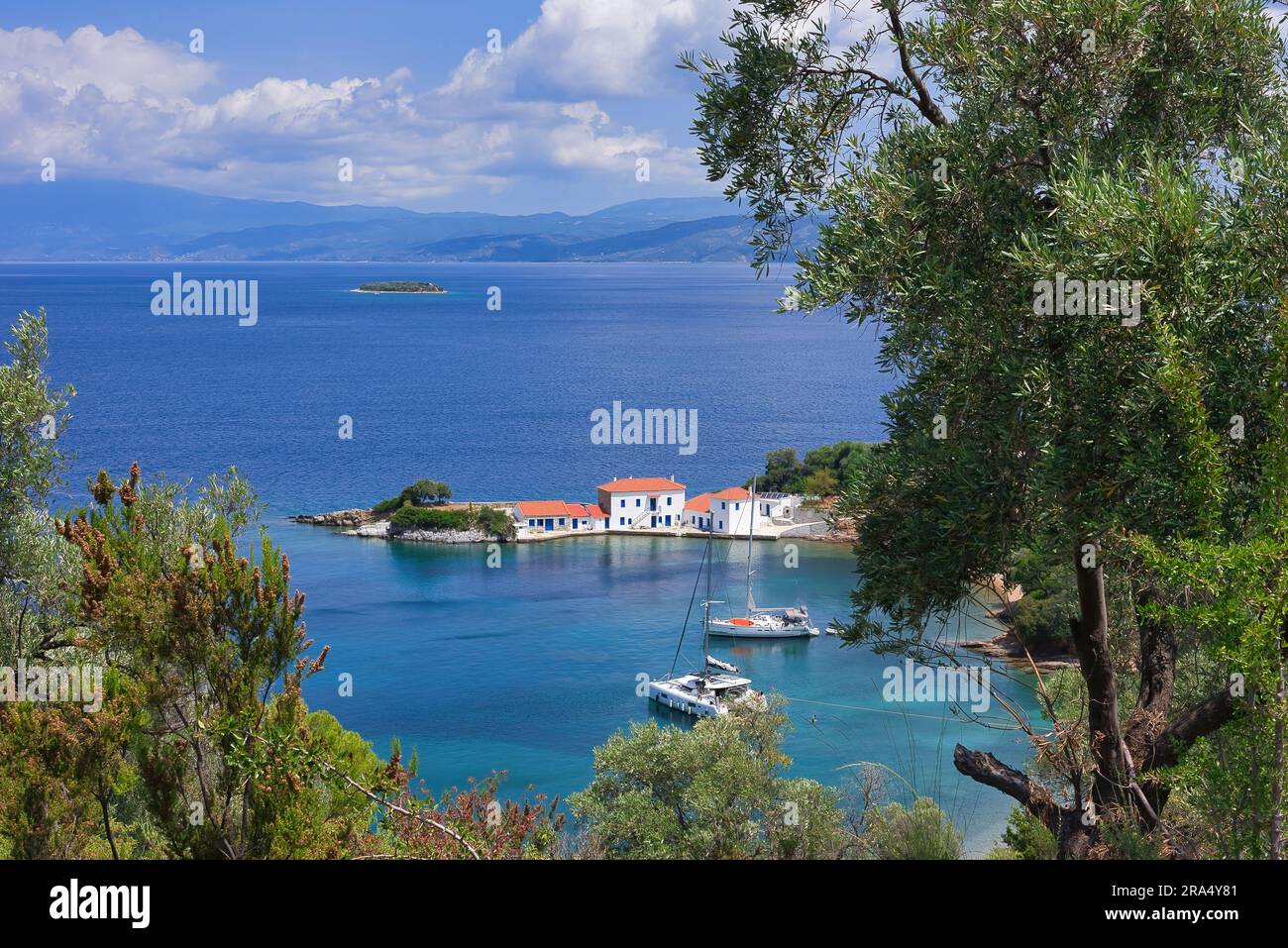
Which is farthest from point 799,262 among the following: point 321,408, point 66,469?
point 321,408

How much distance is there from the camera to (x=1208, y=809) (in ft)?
16.0

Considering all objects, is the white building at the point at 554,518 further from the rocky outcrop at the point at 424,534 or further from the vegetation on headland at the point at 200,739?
the vegetation on headland at the point at 200,739

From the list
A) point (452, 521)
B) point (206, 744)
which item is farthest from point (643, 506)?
point (206, 744)

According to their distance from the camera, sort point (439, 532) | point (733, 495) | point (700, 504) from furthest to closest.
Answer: point (439, 532)
point (700, 504)
point (733, 495)

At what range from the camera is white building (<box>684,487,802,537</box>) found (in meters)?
57.3

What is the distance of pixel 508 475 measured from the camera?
235ft

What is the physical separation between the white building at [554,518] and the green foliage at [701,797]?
42110 millimetres

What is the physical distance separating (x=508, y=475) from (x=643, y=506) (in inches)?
525

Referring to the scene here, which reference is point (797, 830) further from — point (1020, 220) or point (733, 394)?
point (733, 394)

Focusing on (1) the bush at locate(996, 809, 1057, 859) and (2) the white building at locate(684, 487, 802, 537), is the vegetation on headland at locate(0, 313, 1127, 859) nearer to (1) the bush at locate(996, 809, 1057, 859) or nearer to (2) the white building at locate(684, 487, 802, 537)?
(1) the bush at locate(996, 809, 1057, 859)

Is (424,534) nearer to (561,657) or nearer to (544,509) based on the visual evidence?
(544,509)

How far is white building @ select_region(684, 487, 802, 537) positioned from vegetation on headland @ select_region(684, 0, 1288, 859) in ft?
165

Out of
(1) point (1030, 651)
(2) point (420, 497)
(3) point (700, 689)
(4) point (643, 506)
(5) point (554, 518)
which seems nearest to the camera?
(1) point (1030, 651)
